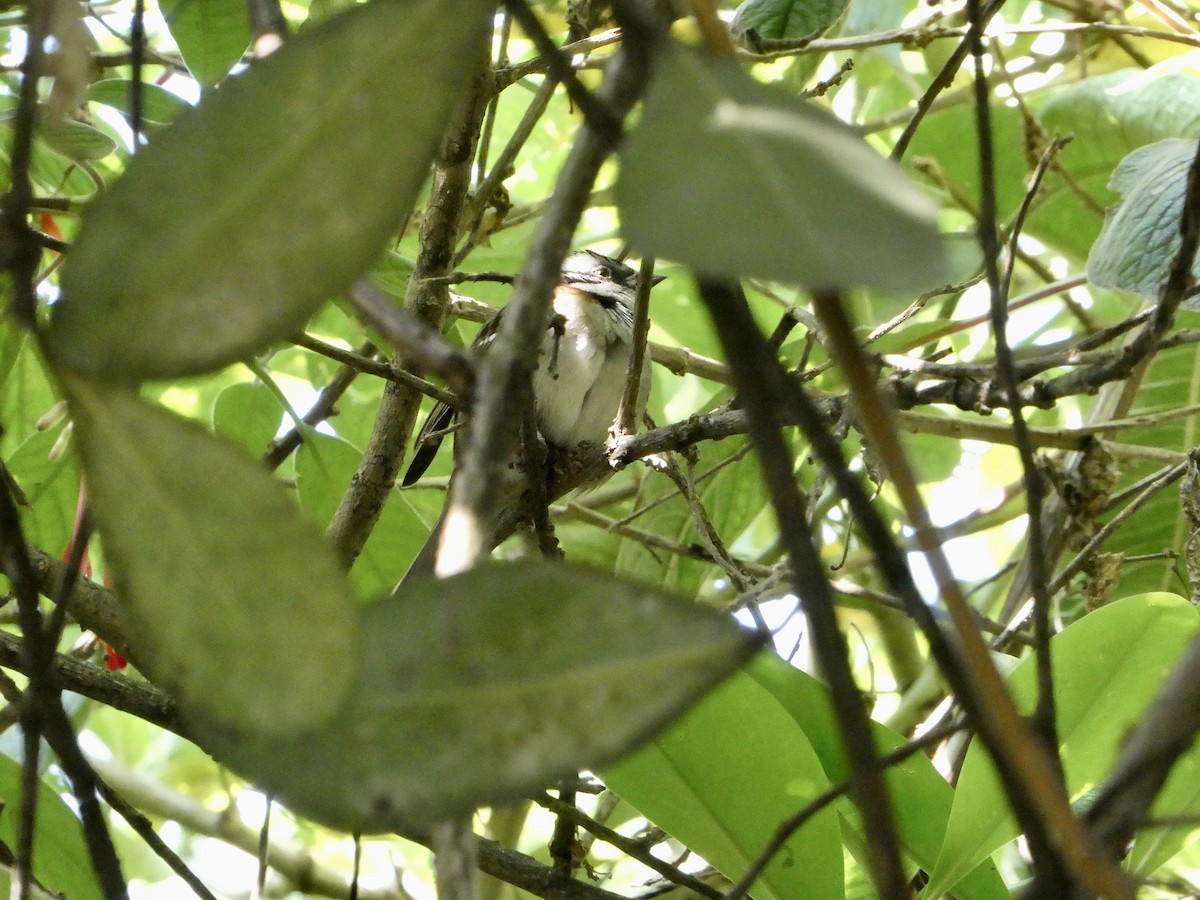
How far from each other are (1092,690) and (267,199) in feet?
3.04

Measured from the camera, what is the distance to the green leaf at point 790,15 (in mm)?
1518

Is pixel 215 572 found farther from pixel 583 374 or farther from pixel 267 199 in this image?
pixel 583 374

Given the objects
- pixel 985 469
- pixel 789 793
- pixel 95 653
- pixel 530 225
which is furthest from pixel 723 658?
pixel 985 469

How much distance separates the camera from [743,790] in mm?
1096

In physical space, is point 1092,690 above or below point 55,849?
below

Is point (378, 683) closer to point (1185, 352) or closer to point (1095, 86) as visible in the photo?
point (1095, 86)

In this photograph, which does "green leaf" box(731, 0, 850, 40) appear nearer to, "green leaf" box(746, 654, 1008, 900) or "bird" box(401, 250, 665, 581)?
"green leaf" box(746, 654, 1008, 900)

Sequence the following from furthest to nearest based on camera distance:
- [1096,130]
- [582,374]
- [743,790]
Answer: [582,374]
[1096,130]
[743,790]

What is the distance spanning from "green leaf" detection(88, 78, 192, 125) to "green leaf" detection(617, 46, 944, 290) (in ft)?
3.74

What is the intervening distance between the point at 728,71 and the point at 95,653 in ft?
6.38

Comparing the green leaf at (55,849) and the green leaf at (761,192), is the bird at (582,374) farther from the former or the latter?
the green leaf at (761,192)

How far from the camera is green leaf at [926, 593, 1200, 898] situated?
1.08 metres

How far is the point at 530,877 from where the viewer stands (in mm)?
1294

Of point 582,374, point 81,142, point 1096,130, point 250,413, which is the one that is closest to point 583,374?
point 582,374
